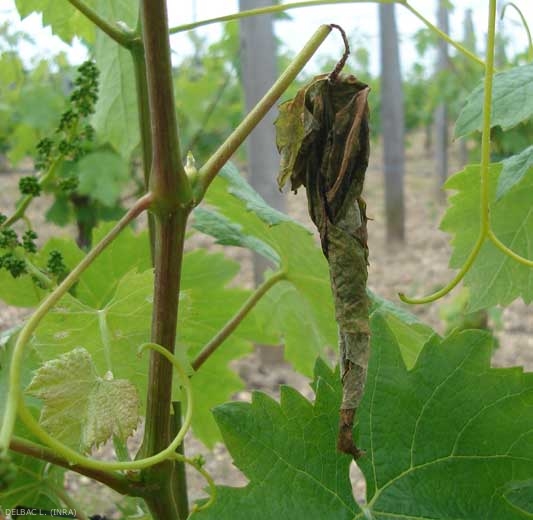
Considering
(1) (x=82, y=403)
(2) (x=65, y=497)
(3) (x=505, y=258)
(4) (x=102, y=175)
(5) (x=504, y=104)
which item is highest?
(4) (x=102, y=175)

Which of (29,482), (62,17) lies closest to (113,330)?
(29,482)

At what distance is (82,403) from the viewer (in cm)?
51

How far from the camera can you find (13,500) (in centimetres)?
74

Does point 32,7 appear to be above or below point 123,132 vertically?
above

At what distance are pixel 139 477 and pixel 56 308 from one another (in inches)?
5.9

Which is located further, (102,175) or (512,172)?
(102,175)

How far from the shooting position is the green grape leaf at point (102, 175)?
130 inches

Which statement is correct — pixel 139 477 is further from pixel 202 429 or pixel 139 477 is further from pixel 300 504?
pixel 202 429

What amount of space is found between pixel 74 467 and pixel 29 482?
25 centimetres

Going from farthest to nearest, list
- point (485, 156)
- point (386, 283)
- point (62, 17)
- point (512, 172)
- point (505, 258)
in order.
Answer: point (386, 283)
point (62, 17)
point (505, 258)
point (512, 172)
point (485, 156)

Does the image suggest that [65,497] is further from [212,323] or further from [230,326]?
[212,323]

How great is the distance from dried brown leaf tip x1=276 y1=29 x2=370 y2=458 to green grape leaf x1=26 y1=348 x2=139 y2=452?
0.15 meters

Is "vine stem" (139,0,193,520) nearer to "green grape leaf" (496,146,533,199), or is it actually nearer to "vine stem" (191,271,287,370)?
"vine stem" (191,271,287,370)

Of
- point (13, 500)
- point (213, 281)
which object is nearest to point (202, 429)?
point (213, 281)
